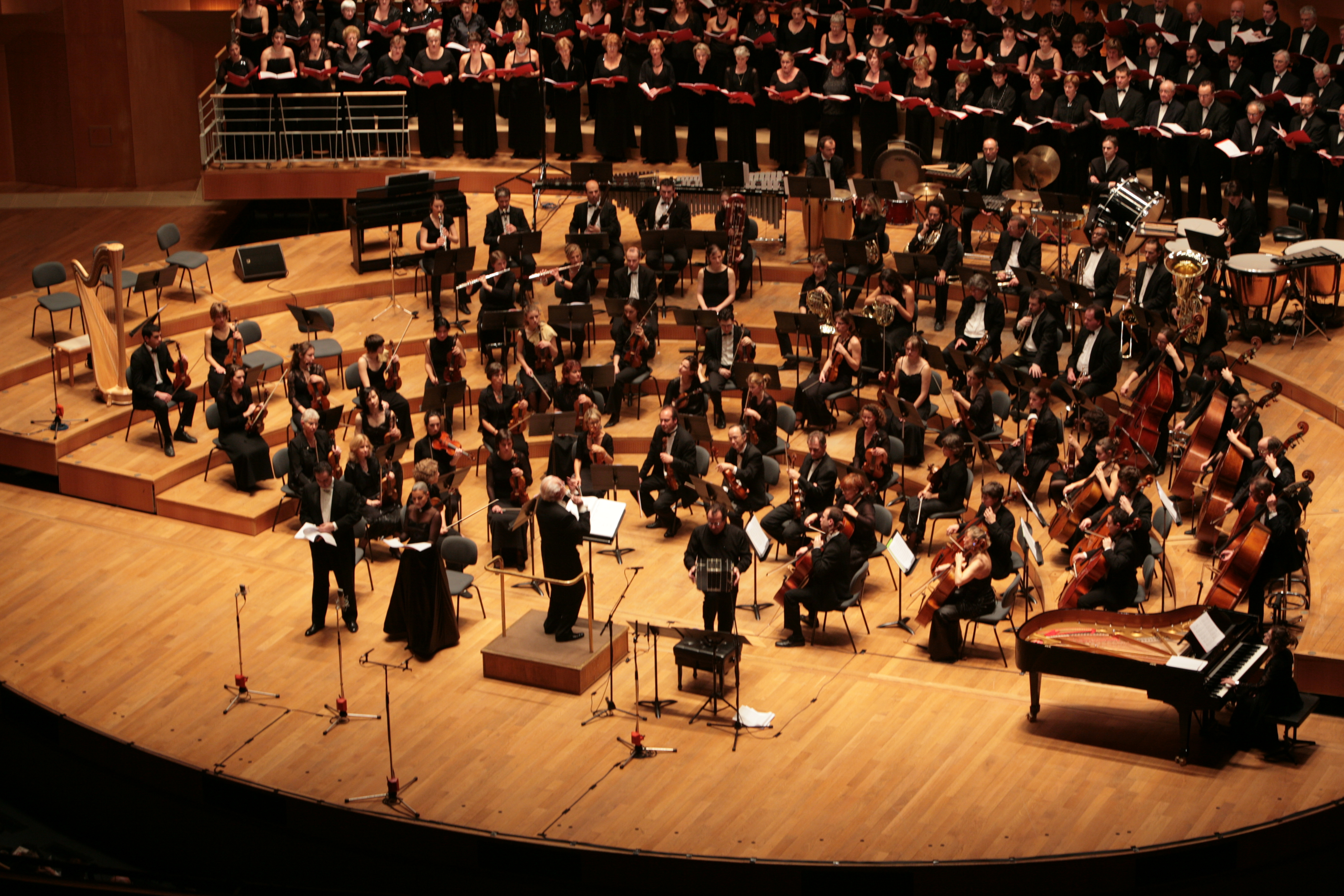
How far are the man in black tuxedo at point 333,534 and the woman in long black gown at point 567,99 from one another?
6211mm

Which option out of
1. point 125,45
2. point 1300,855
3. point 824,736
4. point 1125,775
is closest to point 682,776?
point 824,736

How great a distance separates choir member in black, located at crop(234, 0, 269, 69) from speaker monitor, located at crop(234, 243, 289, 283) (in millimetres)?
1958

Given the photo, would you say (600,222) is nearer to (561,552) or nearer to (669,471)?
(669,471)

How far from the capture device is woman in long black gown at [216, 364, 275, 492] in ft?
32.8

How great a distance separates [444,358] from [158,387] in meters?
1.91

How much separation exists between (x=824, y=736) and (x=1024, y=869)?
1.39 m

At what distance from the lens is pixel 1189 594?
27.9ft

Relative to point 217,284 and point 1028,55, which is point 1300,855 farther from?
point 217,284

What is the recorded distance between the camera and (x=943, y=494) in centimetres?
934

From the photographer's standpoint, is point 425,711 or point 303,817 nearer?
point 303,817

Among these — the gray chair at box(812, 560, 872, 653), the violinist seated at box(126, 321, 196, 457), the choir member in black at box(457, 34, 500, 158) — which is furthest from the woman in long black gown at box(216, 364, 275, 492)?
the choir member in black at box(457, 34, 500, 158)

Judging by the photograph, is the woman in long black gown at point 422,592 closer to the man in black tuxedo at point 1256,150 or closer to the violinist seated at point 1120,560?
the violinist seated at point 1120,560

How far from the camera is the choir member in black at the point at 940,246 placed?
11.6m

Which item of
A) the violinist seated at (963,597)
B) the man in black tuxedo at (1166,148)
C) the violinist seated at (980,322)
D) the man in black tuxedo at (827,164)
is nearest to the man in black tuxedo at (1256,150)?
the man in black tuxedo at (1166,148)
